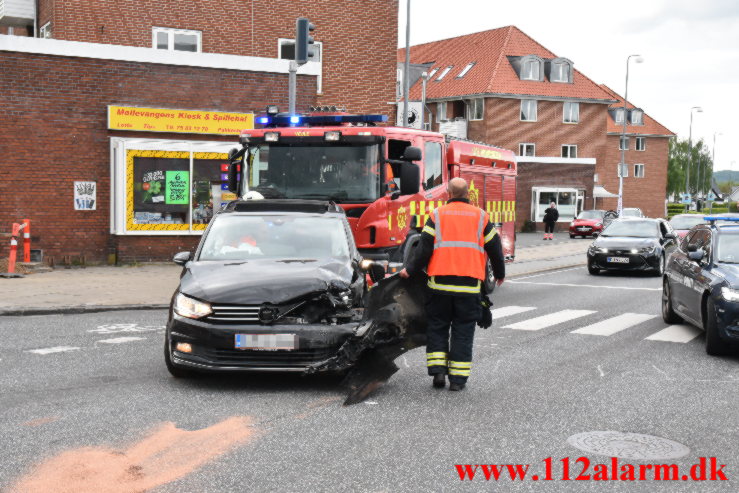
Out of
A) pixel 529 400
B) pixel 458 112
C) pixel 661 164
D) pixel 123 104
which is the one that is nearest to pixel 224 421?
pixel 529 400

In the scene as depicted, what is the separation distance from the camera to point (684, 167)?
12369 centimetres

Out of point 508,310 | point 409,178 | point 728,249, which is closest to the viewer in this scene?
point 728,249

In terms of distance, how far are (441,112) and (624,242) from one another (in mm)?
44815

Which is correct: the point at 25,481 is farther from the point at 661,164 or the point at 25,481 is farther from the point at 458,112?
the point at 661,164

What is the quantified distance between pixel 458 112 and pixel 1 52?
47513mm

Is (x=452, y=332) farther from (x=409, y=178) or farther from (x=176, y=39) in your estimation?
(x=176, y=39)

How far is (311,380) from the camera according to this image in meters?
8.23

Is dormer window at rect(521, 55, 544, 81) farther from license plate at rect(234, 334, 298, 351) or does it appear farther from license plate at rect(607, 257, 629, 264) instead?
license plate at rect(234, 334, 298, 351)

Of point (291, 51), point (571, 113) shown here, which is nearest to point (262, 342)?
point (291, 51)

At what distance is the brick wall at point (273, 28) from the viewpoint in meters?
23.7

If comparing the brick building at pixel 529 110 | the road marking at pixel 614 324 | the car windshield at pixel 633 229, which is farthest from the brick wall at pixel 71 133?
the brick building at pixel 529 110

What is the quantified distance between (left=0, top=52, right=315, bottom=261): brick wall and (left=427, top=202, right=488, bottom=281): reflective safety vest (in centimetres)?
1443

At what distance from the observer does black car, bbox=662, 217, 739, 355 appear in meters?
9.88

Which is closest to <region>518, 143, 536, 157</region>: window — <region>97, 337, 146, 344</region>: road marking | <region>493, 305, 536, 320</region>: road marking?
<region>493, 305, 536, 320</region>: road marking
